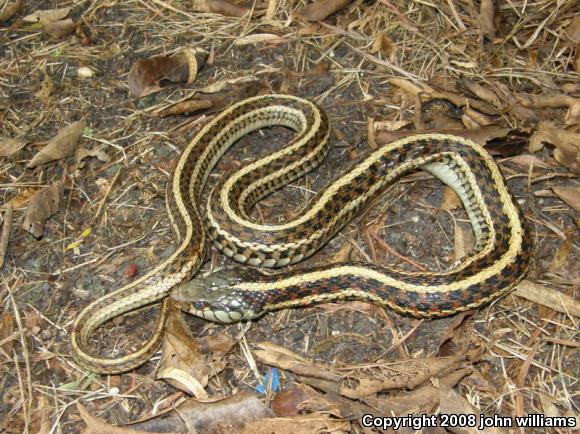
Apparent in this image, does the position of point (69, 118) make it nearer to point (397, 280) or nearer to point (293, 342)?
point (293, 342)

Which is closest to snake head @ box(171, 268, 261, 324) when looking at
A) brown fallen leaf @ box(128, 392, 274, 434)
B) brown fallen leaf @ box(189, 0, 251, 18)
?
brown fallen leaf @ box(128, 392, 274, 434)

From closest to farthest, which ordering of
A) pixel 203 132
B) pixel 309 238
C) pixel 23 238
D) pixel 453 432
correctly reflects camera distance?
pixel 453 432, pixel 309 238, pixel 23 238, pixel 203 132

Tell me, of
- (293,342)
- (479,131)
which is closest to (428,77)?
(479,131)

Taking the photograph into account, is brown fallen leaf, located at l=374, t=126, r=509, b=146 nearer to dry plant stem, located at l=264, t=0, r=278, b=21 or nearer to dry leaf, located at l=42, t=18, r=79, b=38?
dry plant stem, located at l=264, t=0, r=278, b=21

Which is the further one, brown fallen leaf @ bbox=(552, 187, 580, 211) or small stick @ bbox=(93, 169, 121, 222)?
small stick @ bbox=(93, 169, 121, 222)

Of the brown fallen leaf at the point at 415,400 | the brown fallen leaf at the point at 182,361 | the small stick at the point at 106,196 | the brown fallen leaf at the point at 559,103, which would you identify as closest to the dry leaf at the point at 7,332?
the small stick at the point at 106,196

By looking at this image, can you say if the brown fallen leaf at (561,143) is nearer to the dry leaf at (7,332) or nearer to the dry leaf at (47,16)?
the dry leaf at (7,332)
